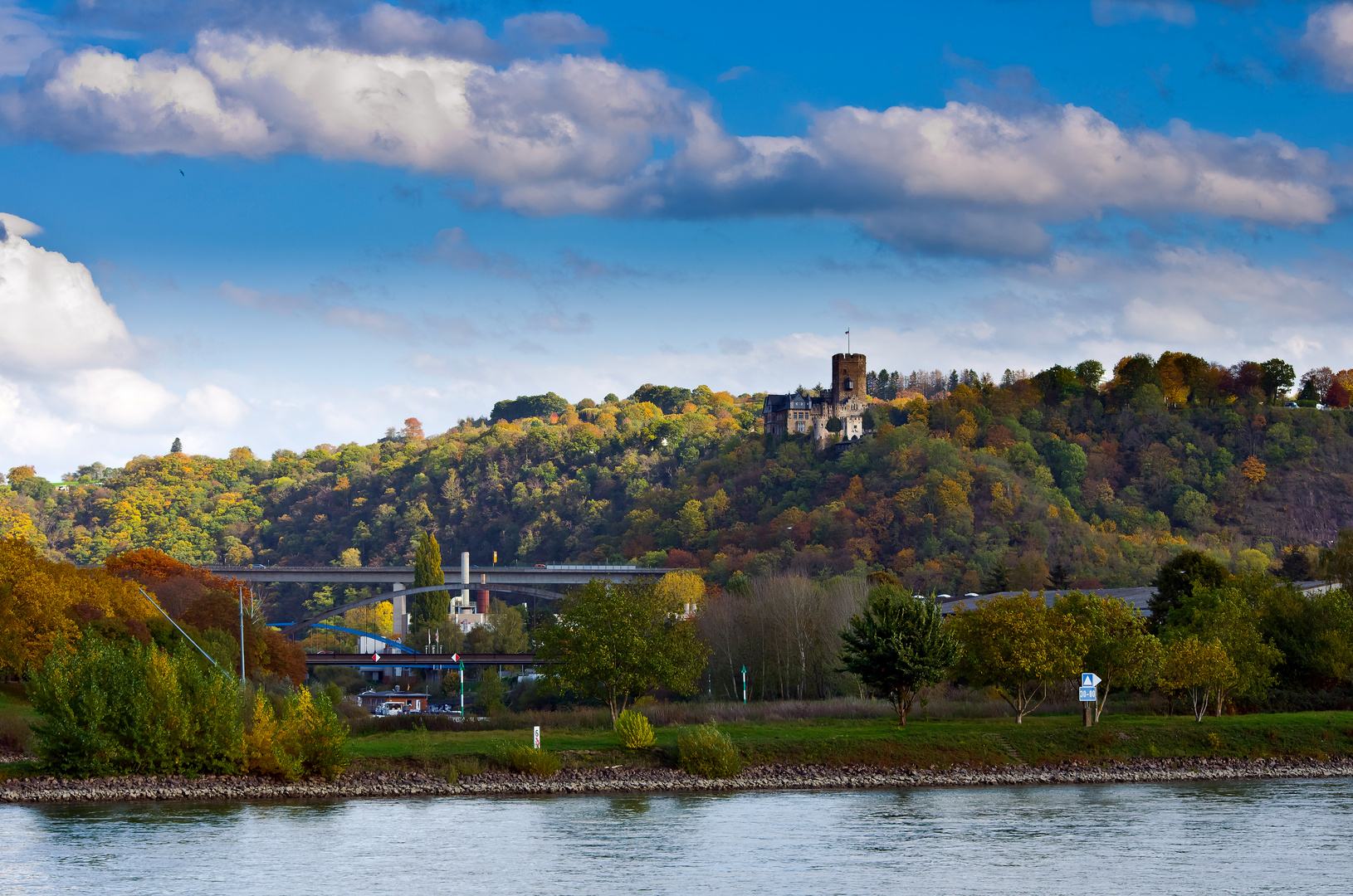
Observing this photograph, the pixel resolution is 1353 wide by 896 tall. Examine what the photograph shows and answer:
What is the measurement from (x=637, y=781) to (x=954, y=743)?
12380mm

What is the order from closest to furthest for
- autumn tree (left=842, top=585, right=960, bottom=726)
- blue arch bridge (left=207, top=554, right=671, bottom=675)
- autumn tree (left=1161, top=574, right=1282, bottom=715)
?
autumn tree (left=842, top=585, right=960, bottom=726) < autumn tree (left=1161, top=574, right=1282, bottom=715) < blue arch bridge (left=207, top=554, right=671, bottom=675)

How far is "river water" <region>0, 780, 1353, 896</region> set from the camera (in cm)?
3172

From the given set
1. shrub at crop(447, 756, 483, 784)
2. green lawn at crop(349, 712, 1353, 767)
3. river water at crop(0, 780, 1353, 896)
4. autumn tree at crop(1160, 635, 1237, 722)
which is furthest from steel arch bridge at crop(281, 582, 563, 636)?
river water at crop(0, 780, 1353, 896)

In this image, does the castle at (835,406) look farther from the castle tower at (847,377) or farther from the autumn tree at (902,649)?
the autumn tree at (902,649)

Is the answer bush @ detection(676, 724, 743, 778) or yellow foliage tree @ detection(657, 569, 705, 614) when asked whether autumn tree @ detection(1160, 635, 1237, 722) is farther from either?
yellow foliage tree @ detection(657, 569, 705, 614)

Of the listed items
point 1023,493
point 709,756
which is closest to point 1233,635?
point 709,756

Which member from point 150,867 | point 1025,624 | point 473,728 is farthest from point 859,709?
point 150,867

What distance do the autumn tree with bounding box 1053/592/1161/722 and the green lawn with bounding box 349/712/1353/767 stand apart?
6.37ft

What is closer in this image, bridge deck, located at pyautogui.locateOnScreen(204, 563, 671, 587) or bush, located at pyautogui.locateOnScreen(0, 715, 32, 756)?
bush, located at pyautogui.locateOnScreen(0, 715, 32, 756)

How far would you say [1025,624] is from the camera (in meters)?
55.7

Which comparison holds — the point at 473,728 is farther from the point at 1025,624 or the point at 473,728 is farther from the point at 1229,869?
the point at 1229,869

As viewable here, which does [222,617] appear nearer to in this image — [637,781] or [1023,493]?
[637,781]

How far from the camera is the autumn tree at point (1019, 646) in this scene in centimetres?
5509

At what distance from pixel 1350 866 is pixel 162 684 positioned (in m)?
35.6
